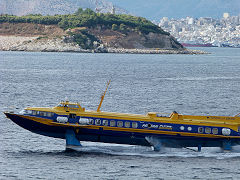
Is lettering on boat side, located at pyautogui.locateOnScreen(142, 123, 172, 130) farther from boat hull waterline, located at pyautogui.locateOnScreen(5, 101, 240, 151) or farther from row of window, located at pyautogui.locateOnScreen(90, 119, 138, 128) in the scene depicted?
row of window, located at pyautogui.locateOnScreen(90, 119, 138, 128)

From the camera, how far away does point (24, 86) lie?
93.1 meters

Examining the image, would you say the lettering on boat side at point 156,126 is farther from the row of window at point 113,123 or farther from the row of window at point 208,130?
the row of window at point 208,130

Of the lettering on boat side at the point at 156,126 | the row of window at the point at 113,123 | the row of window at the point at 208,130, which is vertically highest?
the row of window at the point at 113,123

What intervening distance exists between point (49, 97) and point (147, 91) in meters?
18.5

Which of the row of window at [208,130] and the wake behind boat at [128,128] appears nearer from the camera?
the wake behind boat at [128,128]

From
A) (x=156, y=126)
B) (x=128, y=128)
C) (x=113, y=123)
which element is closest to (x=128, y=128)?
(x=128, y=128)

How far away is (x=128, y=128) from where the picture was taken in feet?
144

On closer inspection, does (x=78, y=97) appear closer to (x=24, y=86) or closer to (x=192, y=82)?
(x=24, y=86)

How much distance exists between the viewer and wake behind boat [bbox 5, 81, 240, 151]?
44.0 m

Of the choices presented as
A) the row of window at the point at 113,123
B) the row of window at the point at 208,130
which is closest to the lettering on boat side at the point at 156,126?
the row of window at the point at 113,123

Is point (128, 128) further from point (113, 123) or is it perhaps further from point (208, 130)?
point (208, 130)

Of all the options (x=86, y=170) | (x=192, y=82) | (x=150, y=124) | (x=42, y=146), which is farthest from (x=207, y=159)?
(x=192, y=82)

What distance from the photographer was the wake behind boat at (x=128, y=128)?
44.0 meters

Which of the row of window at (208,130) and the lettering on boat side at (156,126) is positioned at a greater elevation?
the lettering on boat side at (156,126)
